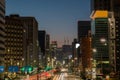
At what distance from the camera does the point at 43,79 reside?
130375 millimetres

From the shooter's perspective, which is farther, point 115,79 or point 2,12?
point 2,12

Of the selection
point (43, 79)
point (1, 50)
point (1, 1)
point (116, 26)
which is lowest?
point (43, 79)

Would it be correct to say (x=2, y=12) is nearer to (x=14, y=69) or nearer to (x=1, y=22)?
(x=1, y=22)

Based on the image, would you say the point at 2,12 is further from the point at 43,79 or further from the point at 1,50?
the point at 43,79

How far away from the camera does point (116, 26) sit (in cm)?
15300

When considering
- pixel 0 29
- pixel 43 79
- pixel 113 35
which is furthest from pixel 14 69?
pixel 0 29

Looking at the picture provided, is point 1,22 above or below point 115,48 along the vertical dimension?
above

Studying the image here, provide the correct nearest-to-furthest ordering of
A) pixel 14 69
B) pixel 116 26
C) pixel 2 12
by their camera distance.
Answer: pixel 14 69, pixel 116 26, pixel 2 12

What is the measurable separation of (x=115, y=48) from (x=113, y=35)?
A: 18.9 m

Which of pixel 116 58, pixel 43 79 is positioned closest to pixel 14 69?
pixel 43 79

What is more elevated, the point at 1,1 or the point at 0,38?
the point at 1,1

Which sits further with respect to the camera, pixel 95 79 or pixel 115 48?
pixel 115 48

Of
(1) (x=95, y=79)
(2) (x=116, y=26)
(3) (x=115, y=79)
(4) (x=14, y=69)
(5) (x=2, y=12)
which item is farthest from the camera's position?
(5) (x=2, y=12)

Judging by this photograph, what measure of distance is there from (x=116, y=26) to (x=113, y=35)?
691 inches
